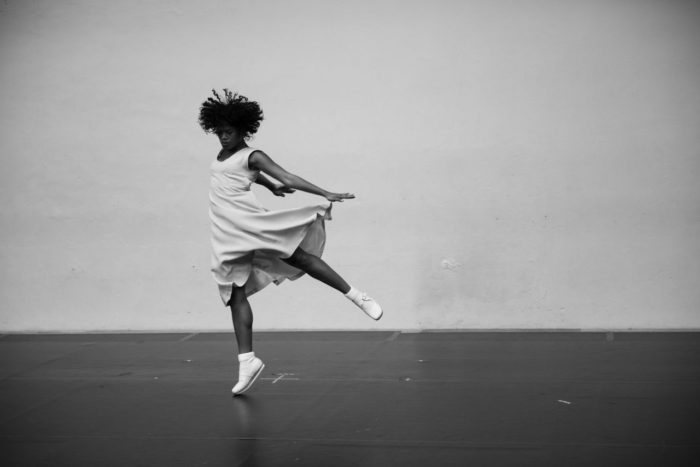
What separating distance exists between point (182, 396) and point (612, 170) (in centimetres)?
370

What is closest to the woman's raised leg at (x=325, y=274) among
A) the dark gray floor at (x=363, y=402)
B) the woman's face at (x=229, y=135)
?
the dark gray floor at (x=363, y=402)

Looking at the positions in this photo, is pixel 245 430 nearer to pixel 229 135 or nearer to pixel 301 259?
pixel 301 259

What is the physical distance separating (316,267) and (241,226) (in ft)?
1.67

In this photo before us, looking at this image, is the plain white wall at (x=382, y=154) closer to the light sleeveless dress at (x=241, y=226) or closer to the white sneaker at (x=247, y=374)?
the light sleeveless dress at (x=241, y=226)

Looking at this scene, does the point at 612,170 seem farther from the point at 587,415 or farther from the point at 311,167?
the point at 587,415

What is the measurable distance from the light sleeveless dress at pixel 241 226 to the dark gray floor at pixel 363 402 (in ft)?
2.49

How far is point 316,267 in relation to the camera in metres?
5.68

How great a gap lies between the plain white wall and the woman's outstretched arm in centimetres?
210

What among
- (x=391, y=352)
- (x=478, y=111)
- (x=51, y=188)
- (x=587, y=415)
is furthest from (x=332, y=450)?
(x=51, y=188)

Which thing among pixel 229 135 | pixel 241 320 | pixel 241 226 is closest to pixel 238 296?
pixel 241 320

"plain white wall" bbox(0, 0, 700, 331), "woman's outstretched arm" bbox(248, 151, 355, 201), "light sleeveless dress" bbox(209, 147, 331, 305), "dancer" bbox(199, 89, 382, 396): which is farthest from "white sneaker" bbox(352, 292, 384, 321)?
"plain white wall" bbox(0, 0, 700, 331)

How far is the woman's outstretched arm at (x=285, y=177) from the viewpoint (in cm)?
546

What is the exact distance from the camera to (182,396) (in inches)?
221

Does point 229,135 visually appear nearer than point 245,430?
No
